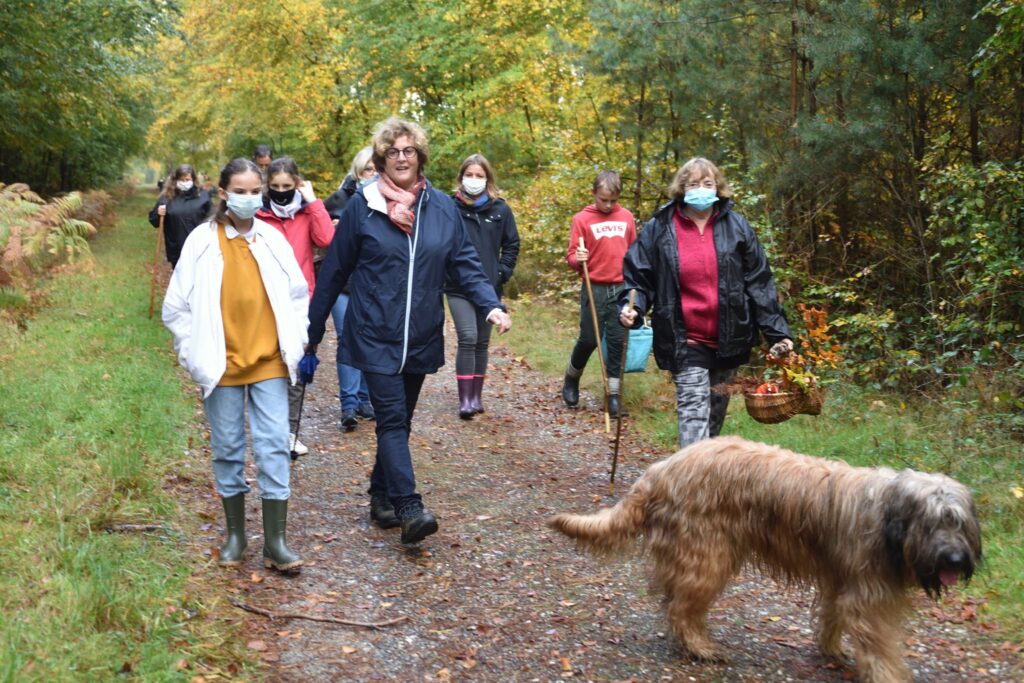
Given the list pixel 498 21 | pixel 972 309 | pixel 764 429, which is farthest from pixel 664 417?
pixel 498 21

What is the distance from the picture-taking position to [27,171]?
29.6m

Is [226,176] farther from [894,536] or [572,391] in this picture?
[572,391]

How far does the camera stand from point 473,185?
29.0 ft

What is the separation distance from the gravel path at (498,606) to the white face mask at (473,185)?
2.71 metres

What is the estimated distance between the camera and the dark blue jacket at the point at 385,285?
5.53 meters

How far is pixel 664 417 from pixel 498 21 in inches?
497

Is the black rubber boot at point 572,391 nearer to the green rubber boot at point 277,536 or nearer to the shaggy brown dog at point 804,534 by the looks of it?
the green rubber boot at point 277,536

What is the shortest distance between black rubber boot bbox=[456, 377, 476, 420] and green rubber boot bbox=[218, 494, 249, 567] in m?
4.07

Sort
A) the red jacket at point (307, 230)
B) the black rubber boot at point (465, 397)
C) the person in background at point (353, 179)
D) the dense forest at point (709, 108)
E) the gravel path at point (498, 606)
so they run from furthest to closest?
the black rubber boot at point (465, 397) < the dense forest at point (709, 108) < the person in background at point (353, 179) < the red jacket at point (307, 230) < the gravel path at point (498, 606)

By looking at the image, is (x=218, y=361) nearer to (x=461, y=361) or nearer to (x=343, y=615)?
(x=343, y=615)

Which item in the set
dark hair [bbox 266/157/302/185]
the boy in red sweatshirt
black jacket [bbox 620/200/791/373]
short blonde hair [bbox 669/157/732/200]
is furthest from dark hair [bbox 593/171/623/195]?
short blonde hair [bbox 669/157/732/200]

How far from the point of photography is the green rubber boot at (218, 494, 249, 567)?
5293mm

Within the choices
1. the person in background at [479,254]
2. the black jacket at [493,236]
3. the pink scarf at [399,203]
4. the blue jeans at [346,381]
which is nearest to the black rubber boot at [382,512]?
the pink scarf at [399,203]

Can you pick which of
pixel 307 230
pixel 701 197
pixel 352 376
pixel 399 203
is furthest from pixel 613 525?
pixel 352 376
